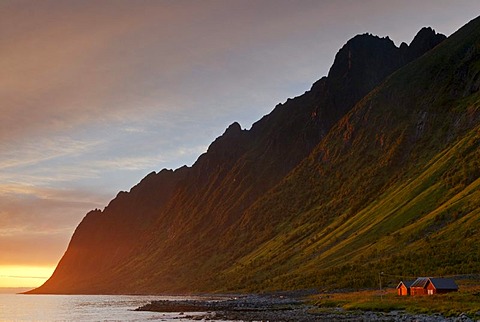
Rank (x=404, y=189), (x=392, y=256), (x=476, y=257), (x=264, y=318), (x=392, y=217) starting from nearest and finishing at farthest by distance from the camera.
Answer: (x=264, y=318), (x=476, y=257), (x=392, y=256), (x=392, y=217), (x=404, y=189)

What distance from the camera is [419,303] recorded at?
82.6m

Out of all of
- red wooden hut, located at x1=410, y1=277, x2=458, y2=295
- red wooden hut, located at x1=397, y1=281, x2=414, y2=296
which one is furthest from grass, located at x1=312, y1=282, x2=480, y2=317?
red wooden hut, located at x1=410, y1=277, x2=458, y2=295

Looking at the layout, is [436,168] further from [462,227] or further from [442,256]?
[442,256]

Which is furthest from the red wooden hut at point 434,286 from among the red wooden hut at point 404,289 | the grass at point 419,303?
the grass at point 419,303

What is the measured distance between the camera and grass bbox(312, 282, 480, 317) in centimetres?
7269

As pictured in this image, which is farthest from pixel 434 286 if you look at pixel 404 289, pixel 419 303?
pixel 419 303

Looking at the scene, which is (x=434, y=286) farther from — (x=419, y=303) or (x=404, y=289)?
(x=419, y=303)

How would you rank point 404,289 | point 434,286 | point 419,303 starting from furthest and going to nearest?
point 404,289
point 434,286
point 419,303

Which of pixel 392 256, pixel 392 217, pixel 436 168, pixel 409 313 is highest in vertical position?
pixel 436 168

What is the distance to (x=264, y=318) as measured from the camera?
91562 mm

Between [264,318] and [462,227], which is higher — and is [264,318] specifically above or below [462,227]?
below

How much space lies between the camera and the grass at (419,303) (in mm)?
72688

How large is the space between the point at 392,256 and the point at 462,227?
Answer: 64.3 feet

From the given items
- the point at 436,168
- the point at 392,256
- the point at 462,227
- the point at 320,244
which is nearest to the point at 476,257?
the point at 462,227
